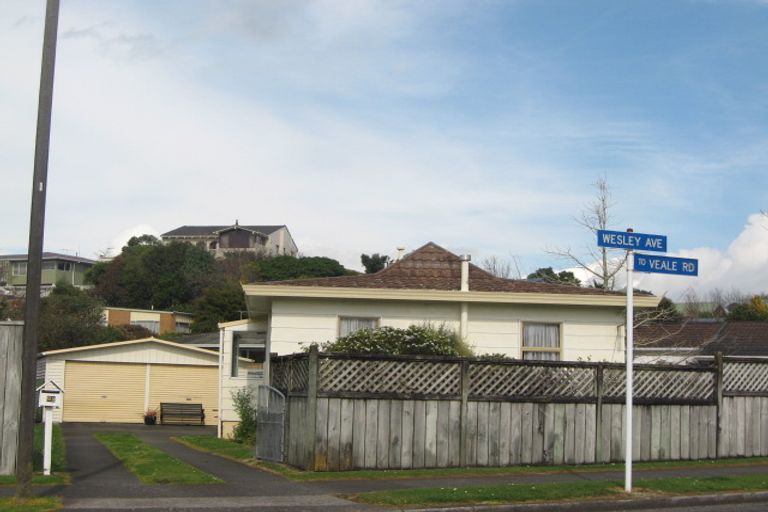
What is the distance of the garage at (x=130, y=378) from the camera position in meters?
39.2

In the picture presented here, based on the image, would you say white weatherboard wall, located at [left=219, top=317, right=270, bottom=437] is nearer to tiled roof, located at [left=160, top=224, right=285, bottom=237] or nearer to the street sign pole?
the street sign pole

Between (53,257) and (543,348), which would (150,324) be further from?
(543,348)

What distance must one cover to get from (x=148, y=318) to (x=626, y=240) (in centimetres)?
6346

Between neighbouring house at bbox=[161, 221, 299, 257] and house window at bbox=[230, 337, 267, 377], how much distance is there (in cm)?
5697

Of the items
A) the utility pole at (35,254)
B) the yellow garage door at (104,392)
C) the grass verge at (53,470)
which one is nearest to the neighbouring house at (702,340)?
the yellow garage door at (104,392)

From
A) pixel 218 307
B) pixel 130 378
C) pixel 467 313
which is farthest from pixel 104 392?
pixel 218 307

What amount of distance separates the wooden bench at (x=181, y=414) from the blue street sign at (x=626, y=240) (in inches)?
1155

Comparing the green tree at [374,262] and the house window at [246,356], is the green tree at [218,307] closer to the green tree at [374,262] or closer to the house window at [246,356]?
the green tree at [374,262]

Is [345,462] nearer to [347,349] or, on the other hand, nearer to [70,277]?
[347,349]

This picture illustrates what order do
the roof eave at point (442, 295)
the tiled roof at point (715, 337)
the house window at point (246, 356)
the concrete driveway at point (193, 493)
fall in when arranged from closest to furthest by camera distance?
the concrete driveway at point (193, 493) < the roof eave at point (442, 295) < the house window at point (246, 356) < the tiled roof at point (715, 337)

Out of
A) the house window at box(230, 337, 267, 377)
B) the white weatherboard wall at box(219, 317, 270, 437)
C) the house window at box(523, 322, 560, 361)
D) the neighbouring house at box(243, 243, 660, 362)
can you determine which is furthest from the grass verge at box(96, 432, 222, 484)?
the house window at box(523, 322, 560, 361)

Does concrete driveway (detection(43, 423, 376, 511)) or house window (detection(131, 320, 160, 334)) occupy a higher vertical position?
house window (detection(131, 320, 160, 334))

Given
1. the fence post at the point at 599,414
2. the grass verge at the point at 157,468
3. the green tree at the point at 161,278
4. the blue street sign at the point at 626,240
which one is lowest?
the grass verge at the point at 157,468

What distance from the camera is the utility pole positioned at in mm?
10828
